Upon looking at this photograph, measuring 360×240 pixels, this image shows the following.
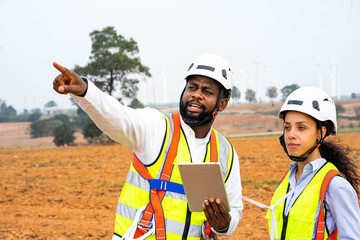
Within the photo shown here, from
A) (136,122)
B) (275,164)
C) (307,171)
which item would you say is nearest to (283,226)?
(307,171)

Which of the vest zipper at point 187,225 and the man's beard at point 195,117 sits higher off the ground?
the man's beard at point 195,117

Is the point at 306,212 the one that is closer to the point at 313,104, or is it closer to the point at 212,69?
the point at 313,104

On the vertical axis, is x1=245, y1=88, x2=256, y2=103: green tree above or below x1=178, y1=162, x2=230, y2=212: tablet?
above

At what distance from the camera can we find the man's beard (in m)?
3.11

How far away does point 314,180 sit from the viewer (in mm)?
3068

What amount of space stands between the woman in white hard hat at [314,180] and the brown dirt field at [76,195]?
2.05 m

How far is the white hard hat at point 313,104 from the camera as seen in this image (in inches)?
128

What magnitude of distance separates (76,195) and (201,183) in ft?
32.4

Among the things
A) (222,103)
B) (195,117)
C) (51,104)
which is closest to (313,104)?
(222,103)

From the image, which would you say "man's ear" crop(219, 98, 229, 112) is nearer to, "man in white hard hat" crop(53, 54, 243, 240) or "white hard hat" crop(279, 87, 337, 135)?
"man in white hard hat" crop(53, 54, 243, 240)

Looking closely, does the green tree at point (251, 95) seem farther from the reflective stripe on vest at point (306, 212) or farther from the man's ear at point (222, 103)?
the reflective stripe on vest at point (306, 212)

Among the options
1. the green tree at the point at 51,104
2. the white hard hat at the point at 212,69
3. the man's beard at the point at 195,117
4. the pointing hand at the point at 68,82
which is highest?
the green tree at the point at 51,104

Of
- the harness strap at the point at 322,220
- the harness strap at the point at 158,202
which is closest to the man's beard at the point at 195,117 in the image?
the harness strap at the point at 158,202

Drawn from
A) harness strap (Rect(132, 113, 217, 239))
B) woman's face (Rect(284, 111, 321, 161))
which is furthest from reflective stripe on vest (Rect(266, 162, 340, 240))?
harness strap (Rect(132, 113, 217, 239))
